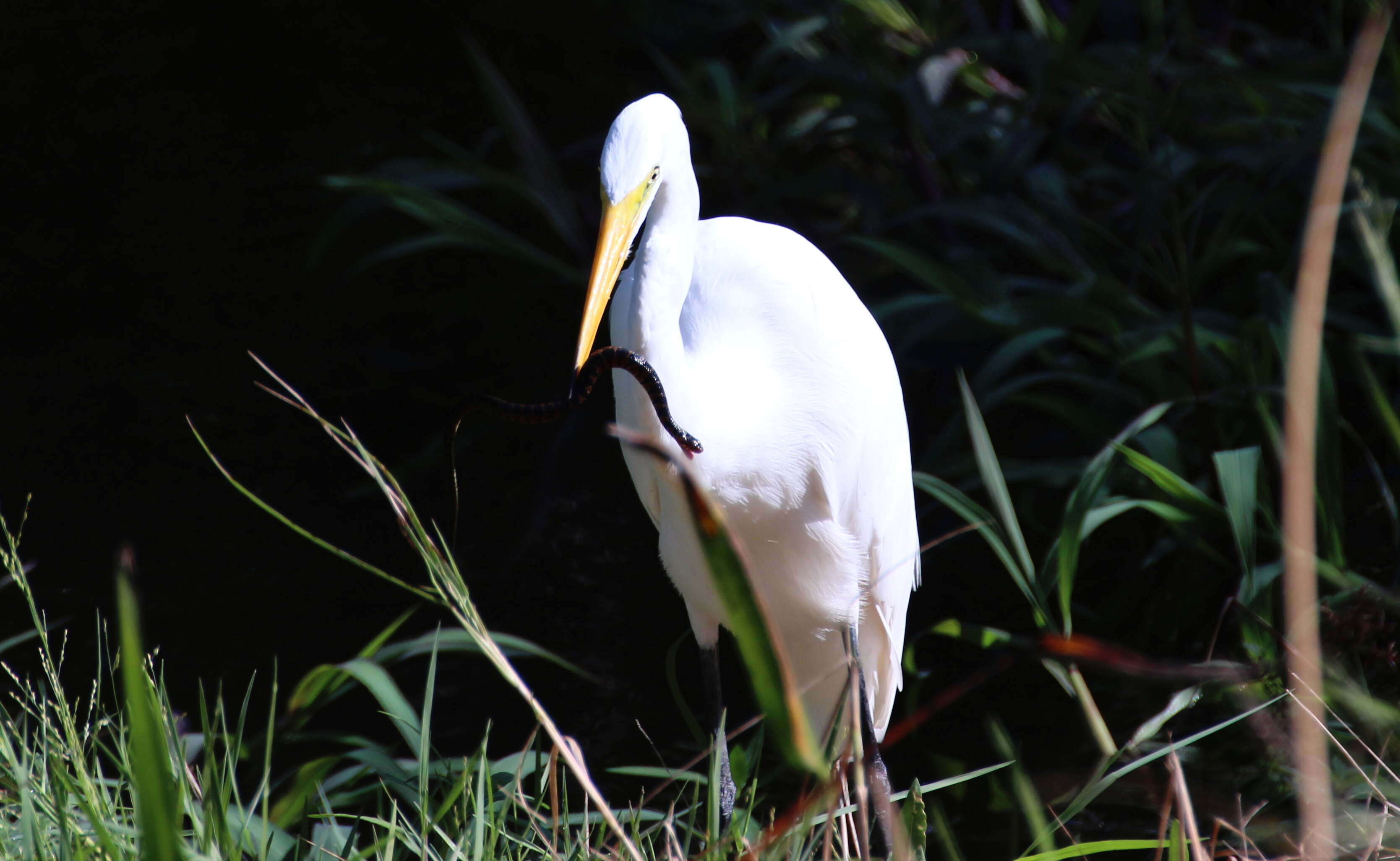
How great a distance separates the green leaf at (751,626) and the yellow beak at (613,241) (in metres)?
0.70

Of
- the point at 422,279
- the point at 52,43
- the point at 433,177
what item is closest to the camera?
the point at 433,177

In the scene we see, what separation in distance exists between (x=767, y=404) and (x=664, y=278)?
0.27 m

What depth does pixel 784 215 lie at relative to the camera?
3.38 m

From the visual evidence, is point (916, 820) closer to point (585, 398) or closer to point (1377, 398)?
point (585, 398)

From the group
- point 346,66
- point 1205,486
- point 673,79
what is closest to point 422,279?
point 673,79

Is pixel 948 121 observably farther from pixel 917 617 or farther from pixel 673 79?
pixel 917 617

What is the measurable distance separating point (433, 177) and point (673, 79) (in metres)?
0.71

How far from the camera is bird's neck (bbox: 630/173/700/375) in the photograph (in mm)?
1284

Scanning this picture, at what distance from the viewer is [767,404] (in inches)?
59.3

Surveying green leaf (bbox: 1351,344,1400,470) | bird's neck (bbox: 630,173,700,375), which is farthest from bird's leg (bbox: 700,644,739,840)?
green leaf (bbox: 1351,344,1400,470)

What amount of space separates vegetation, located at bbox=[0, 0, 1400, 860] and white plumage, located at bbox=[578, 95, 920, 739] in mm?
144

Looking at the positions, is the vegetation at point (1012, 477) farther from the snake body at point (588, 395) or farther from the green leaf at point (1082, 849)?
the snake body at point (588, 395)

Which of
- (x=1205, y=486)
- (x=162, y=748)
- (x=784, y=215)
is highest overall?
(x=162, y=748)

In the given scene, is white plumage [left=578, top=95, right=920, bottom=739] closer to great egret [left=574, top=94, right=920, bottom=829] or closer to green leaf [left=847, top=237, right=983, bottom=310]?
great egret [left=574, top=94, right=920, bottom=829]
